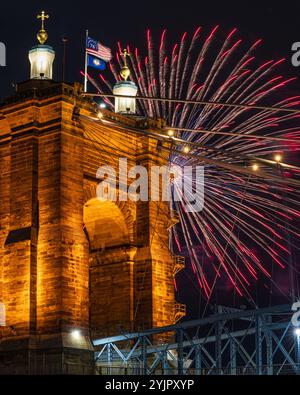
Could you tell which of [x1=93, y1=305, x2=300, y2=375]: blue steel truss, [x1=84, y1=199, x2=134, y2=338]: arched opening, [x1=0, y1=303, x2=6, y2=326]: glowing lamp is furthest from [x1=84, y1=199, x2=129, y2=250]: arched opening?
[x1=0, y1=303, x2=6, y2=326]: glowing lamp

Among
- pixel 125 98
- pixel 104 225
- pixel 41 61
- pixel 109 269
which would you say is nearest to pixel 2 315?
pixel 109 269

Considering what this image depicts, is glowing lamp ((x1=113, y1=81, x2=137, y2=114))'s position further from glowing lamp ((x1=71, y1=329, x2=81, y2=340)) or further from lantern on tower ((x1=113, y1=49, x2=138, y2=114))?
glowing lamp ((x1=71, y1=329, x2=81, y2=340))

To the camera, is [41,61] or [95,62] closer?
[41,61]

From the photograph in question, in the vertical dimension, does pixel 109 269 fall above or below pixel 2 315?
above

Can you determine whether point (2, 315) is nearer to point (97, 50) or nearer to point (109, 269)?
point (109, 269)

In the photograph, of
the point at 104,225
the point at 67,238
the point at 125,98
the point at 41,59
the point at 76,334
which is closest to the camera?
the point at 76,334

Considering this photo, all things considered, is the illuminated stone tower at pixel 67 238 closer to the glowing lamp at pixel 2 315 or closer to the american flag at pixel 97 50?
the glowing lamp at pixel 2 315
